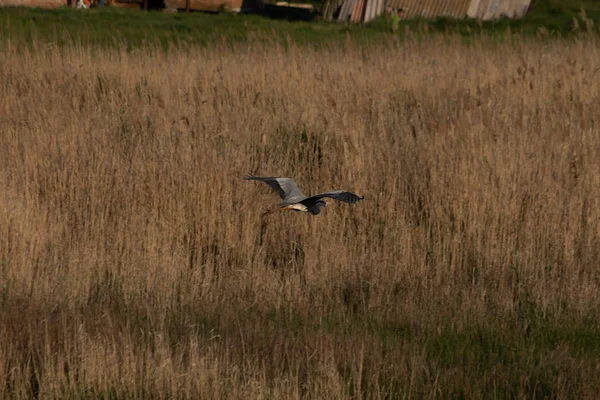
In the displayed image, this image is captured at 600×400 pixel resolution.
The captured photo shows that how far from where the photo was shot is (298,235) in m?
5.64

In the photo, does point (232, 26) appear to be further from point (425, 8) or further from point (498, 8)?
point (498, 8)

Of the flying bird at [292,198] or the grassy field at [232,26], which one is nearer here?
the flying bird at [292,198]

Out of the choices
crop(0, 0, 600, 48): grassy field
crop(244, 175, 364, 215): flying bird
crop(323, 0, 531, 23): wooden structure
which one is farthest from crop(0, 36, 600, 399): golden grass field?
crop(323, 0, 531, 23): wooden structure

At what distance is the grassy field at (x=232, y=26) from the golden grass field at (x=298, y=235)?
5.17 meters

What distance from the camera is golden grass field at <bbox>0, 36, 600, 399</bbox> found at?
3982 mm

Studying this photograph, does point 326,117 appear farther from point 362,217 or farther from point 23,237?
point 23,237

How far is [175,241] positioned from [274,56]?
15.5 feet

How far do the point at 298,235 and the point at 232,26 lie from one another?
37.5 feet

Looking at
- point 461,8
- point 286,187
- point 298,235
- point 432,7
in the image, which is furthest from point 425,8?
point 286,187

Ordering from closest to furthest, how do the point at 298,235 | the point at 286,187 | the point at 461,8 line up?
the point at 286,187, the point at 298,235, the point at 461,8

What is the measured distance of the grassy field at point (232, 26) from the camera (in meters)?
14.0

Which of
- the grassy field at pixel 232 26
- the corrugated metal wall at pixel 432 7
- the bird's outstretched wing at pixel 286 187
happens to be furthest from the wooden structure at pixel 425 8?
the bird's outstretched wing at pixel 286 187

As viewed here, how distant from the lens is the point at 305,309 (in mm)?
4672

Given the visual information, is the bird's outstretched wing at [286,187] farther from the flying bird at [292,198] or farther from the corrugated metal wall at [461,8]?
the corrugated metal wall at [461,8]
